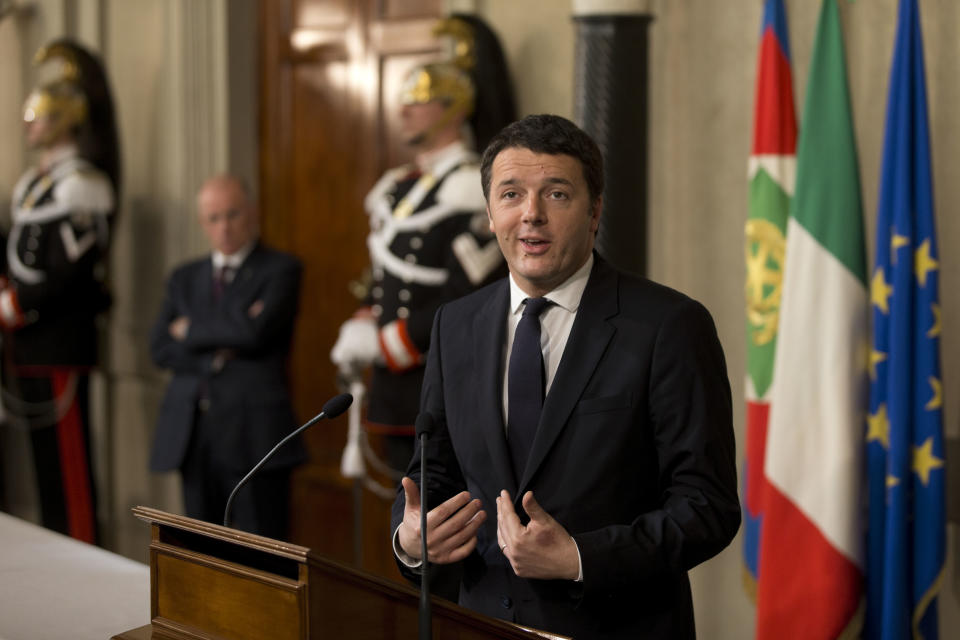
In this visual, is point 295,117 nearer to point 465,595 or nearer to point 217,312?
point 217,312

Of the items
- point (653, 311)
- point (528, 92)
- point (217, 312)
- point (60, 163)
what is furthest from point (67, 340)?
point (653, 311)

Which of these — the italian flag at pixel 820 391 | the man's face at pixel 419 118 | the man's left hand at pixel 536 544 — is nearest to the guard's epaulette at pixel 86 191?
the man's face at pixel 419 118

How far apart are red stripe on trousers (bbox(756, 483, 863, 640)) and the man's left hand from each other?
4.83 feet

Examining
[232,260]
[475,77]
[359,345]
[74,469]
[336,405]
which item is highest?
[475,77]

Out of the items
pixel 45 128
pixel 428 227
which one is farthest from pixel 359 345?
pixel 45 128

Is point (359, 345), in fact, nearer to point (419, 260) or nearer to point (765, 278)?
point (419, 260)

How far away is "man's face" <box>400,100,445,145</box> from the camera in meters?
3.65

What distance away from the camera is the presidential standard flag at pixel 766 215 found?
305 cm

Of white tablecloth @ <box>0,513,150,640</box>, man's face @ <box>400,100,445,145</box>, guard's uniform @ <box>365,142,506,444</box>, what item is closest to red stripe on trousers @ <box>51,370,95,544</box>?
guard's uniform @ <box>365,142,506,444</box>

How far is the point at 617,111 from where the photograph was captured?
327 centimetres

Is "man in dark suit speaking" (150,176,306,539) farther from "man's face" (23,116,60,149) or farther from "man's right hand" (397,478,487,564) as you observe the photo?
"man's right hand" (397,478,487,564)

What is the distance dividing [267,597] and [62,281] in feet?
12.1

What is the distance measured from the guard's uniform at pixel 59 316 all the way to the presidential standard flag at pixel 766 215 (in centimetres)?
300

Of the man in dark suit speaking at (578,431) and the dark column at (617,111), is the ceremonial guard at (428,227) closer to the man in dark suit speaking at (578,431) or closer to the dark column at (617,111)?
the dark column at (617,111)
